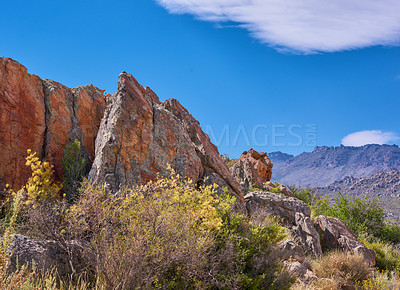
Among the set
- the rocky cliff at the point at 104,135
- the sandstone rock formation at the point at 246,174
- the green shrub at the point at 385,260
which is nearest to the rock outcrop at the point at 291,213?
the rocky cliff at the point at 104,135

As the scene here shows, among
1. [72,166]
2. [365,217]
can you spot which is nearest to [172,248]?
[72,166]

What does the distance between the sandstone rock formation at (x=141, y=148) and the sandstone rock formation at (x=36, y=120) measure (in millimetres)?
2208

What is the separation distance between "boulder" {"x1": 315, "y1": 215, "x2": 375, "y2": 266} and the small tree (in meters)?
12.2

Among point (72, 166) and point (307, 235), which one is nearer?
point (72, 166)

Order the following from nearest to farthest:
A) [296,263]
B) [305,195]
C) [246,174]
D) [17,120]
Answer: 1. [296,263]
2. [17,120]
3. [246,174]
4. [305,195]

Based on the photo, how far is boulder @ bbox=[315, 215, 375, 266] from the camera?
1480 centimetres

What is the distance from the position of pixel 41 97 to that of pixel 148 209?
10312 mm

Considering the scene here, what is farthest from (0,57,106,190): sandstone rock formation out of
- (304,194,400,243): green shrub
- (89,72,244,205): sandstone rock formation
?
(304,194,400,243): green shrub

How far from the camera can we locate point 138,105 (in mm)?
13336

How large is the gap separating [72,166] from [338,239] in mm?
13265

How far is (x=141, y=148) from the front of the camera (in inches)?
494

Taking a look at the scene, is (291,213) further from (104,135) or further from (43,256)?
(43,256)

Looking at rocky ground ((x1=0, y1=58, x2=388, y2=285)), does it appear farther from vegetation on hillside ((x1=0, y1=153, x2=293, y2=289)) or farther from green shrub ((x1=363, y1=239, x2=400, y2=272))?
vegetation on hillside ((x1=0, y1=153, x2=293, y2=289))

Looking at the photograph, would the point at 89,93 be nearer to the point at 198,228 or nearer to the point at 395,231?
the point at 198,228
